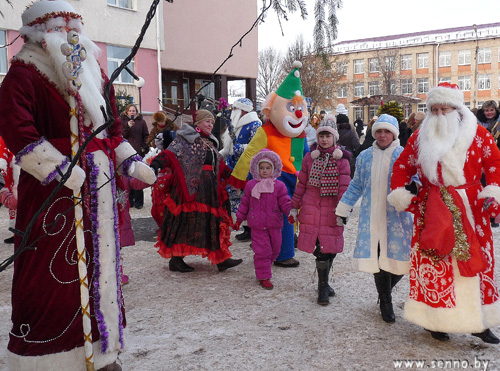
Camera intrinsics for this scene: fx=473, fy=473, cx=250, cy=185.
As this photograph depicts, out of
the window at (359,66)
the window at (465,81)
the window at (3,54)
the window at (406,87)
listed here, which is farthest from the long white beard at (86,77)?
the window at (465,81)

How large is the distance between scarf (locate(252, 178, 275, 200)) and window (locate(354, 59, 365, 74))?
1636 inches

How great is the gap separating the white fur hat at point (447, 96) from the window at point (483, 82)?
46.5 m

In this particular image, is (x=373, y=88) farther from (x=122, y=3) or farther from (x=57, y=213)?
(x=57, y=213)

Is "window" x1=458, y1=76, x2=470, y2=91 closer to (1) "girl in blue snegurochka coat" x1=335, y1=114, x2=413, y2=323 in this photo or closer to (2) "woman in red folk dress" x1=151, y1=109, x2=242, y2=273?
(2) "woman in red folk dress" x1=151, y1=109, x2=242, y2=273

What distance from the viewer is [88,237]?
2508 mm

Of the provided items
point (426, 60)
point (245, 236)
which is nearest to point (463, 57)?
point (426, 60)

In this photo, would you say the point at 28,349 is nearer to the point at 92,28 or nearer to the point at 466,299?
the point at 466,299

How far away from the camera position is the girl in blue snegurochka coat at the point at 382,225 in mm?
3590

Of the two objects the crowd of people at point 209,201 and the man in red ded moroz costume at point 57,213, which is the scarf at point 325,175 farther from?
the man in red ded moroz costume at point 57,213

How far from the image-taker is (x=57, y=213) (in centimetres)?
242

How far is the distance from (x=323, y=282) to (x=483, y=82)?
4691cm

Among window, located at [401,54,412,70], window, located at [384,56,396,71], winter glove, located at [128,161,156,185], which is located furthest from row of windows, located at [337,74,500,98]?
winter glove, located at [128,161,156,185]

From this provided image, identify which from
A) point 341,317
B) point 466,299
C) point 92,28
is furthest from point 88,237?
point 92,28

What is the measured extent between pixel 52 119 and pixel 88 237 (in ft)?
2.11
